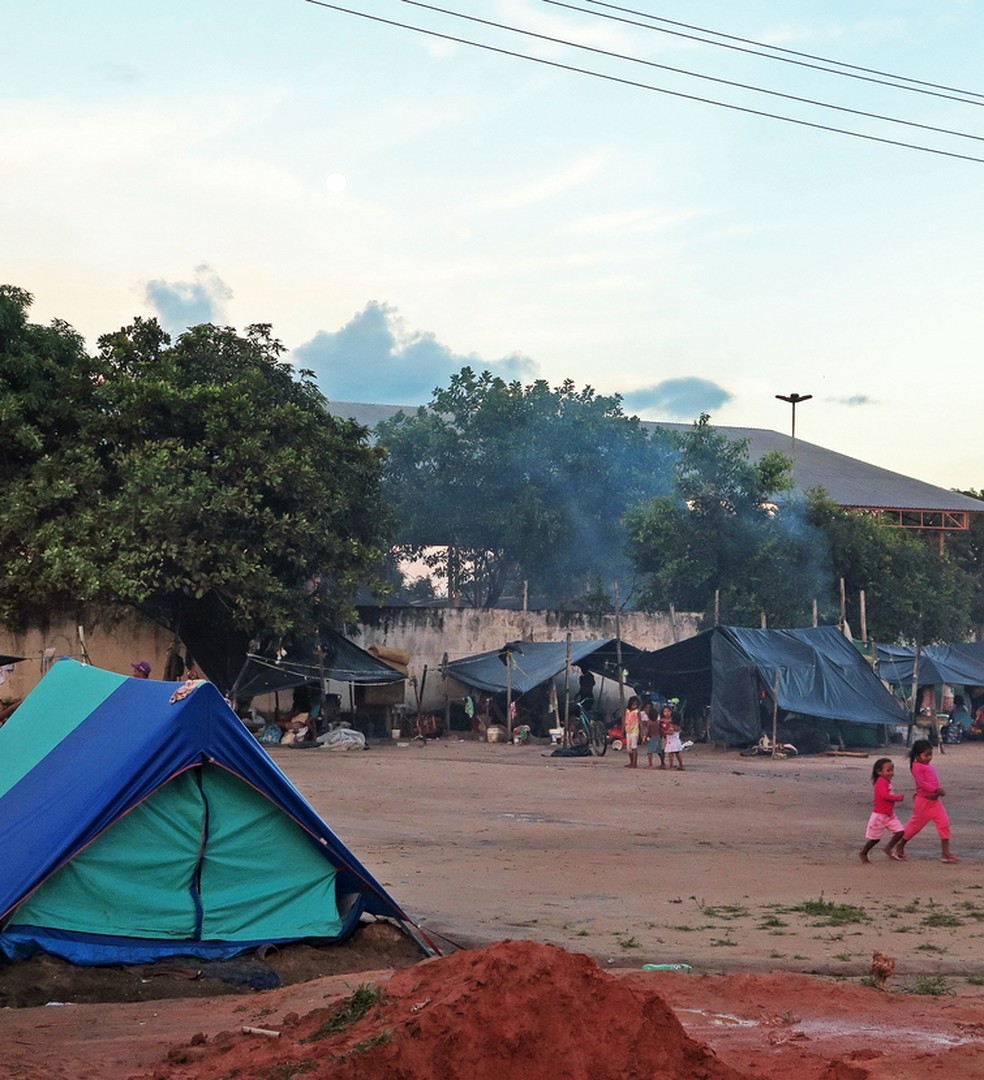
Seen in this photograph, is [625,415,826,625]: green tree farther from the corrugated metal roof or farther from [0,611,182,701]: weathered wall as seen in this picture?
[0,611,182,701]: weathered wall

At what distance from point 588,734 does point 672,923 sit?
58.1ft

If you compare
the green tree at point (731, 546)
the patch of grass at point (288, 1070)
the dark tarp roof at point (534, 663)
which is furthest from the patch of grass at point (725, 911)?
the green tree at point (731, 546)

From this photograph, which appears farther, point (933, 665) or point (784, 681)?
point (933, 665)

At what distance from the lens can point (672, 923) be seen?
346 inches

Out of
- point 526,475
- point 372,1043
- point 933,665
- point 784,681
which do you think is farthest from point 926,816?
point 526,475

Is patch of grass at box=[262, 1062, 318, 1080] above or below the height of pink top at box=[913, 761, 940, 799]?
below

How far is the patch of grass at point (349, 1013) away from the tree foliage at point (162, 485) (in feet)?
62.5

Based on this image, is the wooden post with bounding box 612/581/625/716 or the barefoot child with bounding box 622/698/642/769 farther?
the wooden post with bounding box 612/581/625/716

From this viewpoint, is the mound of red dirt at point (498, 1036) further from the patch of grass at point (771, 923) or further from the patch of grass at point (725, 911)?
the patch of grass at point (725, 911)

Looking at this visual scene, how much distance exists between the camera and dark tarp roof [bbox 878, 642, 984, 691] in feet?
99.3

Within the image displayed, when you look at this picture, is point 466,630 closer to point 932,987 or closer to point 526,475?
point 526,475

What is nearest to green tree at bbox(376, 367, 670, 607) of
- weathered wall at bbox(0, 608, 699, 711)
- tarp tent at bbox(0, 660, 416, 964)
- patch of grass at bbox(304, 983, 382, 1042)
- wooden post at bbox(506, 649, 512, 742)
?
weathered wall at bbox(0, 608, 699, 711)

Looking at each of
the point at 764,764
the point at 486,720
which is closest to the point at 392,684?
the point at 486,720

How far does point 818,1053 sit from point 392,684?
24.3 metres
